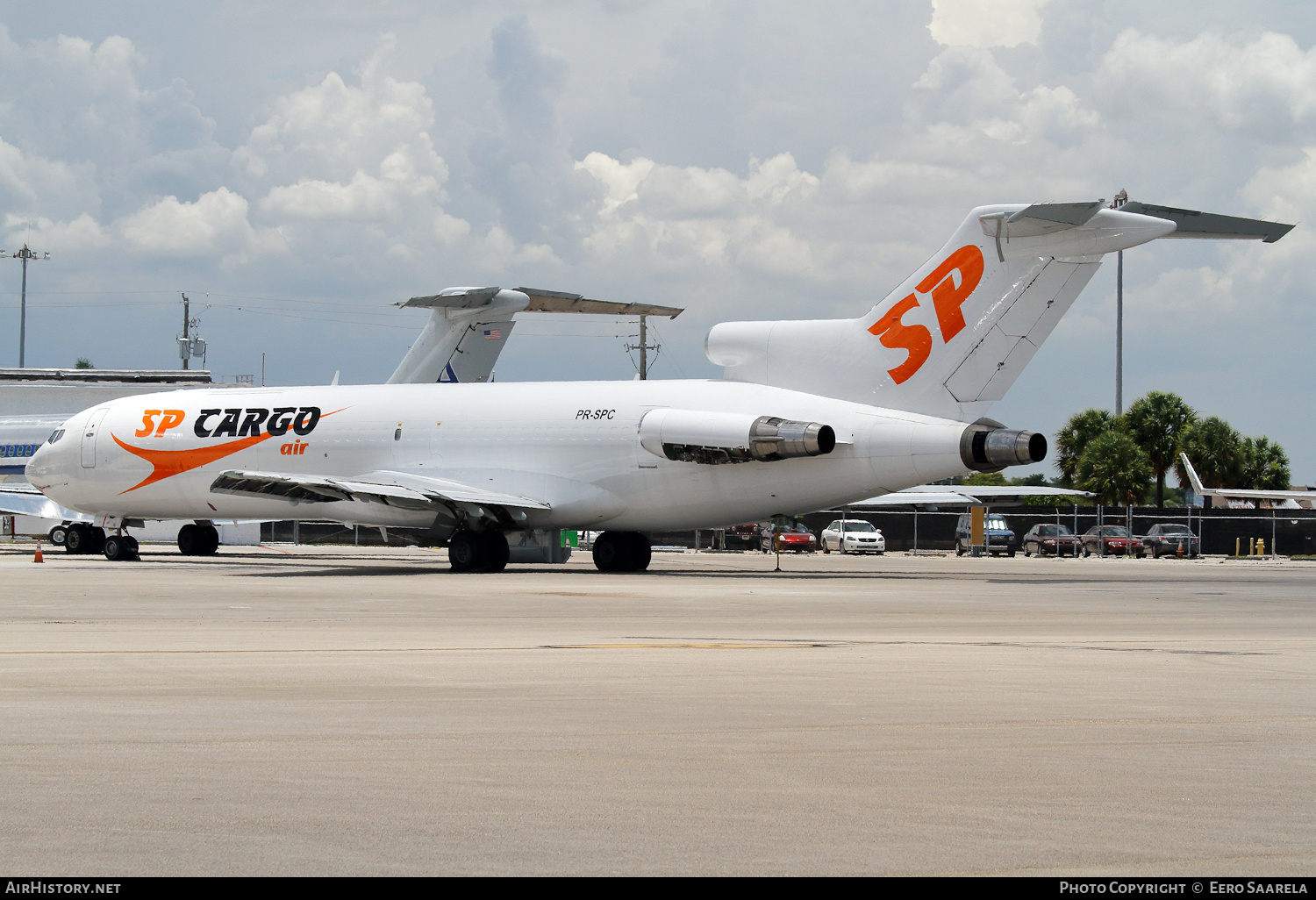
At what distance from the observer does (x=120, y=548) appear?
36125 mm

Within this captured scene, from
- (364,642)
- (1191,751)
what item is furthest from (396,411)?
(1191,751)

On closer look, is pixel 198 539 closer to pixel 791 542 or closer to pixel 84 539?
pixel 84 539

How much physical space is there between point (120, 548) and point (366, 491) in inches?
444

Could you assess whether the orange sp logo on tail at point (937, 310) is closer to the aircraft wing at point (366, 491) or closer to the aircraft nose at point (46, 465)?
the aircraft wing at point (366, 491)

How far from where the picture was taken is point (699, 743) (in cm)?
737

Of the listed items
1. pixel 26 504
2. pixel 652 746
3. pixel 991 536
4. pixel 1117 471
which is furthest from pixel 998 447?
pixel 1117 471

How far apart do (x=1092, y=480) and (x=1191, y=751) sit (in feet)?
221

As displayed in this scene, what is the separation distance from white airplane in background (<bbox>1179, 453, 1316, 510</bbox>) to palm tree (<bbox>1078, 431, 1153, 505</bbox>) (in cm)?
222

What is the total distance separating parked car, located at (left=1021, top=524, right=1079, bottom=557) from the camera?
5441cm

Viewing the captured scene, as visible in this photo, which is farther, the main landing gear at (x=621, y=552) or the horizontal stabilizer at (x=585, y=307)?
the horizontal stabilizer at (x=585, y=307)

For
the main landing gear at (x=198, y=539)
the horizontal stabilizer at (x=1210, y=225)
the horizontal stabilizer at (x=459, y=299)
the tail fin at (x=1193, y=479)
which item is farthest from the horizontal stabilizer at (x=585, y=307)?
the tail fin at (x=1193, y=479)

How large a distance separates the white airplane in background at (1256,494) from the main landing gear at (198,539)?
136 ft

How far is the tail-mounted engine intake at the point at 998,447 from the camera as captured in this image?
81.3ft
